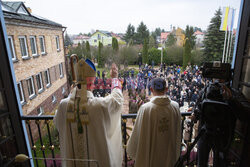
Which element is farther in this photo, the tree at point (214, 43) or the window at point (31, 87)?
the window at point (31, 87)

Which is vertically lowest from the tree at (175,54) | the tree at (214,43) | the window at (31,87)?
the window at (31,87)

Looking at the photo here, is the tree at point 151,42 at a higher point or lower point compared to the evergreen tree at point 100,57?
higher

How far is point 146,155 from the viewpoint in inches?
47.6

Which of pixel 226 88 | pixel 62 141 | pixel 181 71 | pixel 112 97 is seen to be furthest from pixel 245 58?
pixel 181 71

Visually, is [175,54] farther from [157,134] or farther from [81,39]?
[157,134]

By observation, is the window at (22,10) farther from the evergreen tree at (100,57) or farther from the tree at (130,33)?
the tree at (130,33)

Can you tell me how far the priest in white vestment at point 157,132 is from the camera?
3.65ft

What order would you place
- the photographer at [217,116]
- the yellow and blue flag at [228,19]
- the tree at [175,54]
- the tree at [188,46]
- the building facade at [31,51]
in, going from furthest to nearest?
the tree at [175,54] < the tree at [188,46] < the building facade at [31,51] < the yellow and blue flag at [228,19] < the photographer at [217,116]

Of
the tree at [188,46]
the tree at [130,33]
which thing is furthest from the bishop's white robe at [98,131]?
the tree at [130,33]

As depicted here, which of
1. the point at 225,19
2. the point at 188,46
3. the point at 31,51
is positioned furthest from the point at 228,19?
the point at 188,46

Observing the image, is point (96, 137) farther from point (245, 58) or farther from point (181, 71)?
point (181, 71)

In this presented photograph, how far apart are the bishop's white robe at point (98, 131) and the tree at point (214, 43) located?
5.20m

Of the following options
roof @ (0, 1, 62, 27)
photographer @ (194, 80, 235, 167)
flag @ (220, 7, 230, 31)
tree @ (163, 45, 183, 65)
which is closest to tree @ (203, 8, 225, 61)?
tree @ (163, 45, 183, 65)

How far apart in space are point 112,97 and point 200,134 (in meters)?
0.67
